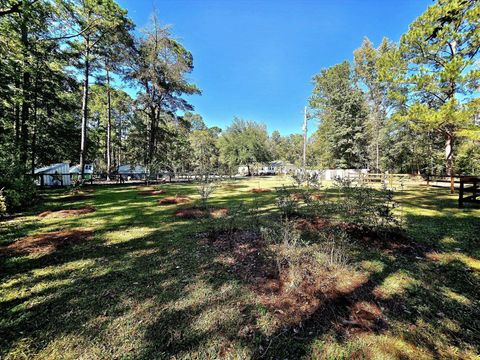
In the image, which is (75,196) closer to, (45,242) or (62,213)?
(62,213)

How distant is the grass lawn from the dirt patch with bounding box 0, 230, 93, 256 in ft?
0.17

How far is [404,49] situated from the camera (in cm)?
931

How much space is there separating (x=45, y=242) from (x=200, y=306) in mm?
4081

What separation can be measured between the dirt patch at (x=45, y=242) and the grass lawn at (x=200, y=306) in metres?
0.05

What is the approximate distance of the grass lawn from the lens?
188 cm

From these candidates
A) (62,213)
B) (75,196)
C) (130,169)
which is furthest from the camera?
(130,169)

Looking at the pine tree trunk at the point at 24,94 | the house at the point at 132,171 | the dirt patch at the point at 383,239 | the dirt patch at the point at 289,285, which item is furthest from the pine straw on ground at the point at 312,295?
the house at the point at 132,171

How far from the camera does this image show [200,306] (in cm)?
241

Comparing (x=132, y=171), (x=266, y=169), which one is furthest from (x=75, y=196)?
(x=266, y=169)

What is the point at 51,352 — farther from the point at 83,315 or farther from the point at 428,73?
the point at 428,73

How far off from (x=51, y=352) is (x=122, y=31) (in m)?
19.5

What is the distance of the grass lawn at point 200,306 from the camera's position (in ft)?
6.15

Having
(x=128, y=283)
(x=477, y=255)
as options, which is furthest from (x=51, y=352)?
(x=477, y=255)

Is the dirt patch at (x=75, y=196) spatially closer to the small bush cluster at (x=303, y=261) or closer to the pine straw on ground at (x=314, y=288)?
the pine straw on ground at (x=314, y=288)
